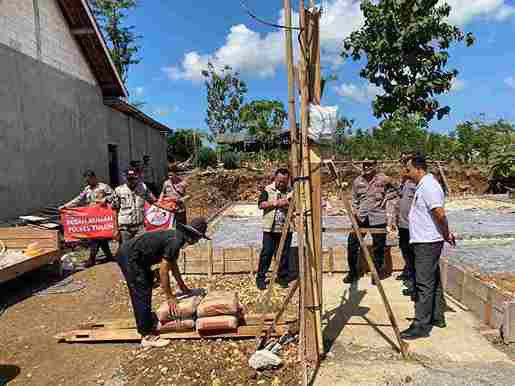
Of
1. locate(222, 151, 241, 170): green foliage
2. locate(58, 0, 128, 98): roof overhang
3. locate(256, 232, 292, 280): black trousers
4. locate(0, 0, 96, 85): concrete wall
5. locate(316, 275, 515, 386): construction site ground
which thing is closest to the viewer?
locate(316, 275, 515, 386): construction site ground

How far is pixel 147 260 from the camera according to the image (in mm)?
3838

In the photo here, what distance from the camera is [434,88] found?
1723cm

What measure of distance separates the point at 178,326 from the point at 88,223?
4095 millimetres

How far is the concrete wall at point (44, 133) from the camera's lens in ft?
25.3

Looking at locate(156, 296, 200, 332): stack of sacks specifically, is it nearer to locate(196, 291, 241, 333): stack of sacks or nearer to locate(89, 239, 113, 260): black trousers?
locate(196, 291, 241, 333): stack of sacks

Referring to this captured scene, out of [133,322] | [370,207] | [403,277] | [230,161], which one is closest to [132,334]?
[133,322]

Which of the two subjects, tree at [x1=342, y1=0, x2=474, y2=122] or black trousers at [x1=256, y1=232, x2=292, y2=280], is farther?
tree at [x1=342, y1=0, x2=474, y2=122]

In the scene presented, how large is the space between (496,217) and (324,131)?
28.5ft

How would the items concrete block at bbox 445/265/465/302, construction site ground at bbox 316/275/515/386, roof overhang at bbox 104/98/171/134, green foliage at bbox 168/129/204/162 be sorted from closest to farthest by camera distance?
1. construction site ground at bbox 316/275/515/386
2. concrete block at bbox 445/265/465/302
3. roof overhang at bbox 104/98/171/134
4. green foliage at bbox 168/129/204/162

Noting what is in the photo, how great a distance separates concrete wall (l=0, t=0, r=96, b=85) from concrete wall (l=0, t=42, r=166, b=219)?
0.23 metres

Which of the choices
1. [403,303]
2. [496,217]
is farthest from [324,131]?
[496,217]

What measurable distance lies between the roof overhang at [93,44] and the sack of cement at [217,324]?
396 inches

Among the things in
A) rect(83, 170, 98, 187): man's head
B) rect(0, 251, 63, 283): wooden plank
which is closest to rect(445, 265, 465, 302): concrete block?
rect(0, 251, 63, 283): wooden plank

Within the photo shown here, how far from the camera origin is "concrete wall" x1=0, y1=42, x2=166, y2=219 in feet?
25.3
